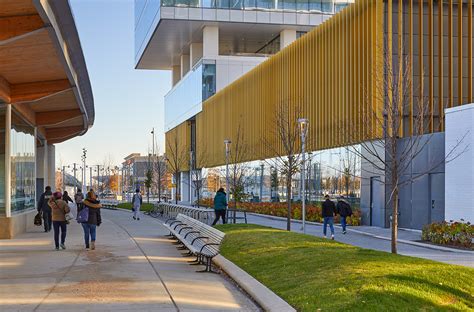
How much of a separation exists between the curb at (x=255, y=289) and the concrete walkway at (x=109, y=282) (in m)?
0.15

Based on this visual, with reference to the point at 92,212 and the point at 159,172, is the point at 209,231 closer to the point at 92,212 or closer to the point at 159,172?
the point at 92,212

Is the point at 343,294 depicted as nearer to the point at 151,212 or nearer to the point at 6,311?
the point at 6,311

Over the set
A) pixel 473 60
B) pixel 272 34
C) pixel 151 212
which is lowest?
pixel 151 212

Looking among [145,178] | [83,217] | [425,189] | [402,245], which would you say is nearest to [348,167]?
[425,189]

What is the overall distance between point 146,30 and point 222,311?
70505 mm

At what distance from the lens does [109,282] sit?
12422mm

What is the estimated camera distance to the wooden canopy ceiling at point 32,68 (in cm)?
1509

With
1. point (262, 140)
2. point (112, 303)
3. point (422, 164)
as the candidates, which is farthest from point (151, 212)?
point (112, 303)

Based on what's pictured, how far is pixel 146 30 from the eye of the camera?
77500mm

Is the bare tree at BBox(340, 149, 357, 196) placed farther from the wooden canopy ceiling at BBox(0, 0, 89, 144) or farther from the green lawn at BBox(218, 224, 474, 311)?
the green lawn at BBox(218, 224, 474, 311)

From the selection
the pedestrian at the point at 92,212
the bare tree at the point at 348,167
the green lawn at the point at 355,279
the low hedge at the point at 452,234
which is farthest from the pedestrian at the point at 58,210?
the bare tree at the point at 348,167

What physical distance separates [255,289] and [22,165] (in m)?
18.4

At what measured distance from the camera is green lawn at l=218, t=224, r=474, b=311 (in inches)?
351

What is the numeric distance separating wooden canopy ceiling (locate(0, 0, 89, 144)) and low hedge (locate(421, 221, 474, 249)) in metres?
12.4
